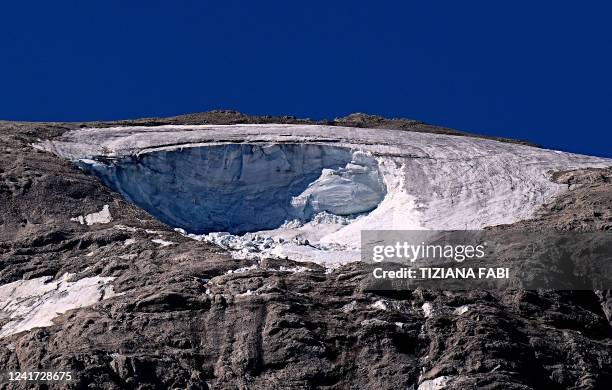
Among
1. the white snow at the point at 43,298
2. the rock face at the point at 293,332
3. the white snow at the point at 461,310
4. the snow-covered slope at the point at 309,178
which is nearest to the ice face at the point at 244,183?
the snow-covered slope at the point at 309,178

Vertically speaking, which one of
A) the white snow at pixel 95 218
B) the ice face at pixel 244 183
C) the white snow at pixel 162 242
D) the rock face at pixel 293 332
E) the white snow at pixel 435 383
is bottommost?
the white snow at pixel 435 383

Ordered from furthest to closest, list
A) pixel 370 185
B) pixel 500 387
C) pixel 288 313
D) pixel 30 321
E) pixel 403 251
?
1. pixel 370 185
2. pixel 403 251
3. pixel 30 321
4. pixel 288 313
5. pixel 500 387

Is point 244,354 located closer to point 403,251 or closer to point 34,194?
point 403,251

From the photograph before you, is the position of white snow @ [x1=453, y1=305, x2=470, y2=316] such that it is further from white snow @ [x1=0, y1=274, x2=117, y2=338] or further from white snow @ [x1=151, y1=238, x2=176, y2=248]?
white snow @ [x1=151, y1=238, x2=176, y2=248]

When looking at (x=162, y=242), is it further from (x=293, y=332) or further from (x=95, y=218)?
(x=293, y=332)

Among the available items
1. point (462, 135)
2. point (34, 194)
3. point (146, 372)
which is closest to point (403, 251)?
point (146, 372)

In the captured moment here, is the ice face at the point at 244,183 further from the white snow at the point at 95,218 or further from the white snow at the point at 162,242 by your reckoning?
the white snow at the point at 162,242

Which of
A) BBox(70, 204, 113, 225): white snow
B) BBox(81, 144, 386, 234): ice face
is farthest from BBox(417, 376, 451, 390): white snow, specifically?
BBox(81, 144, 386, 234): ice face
